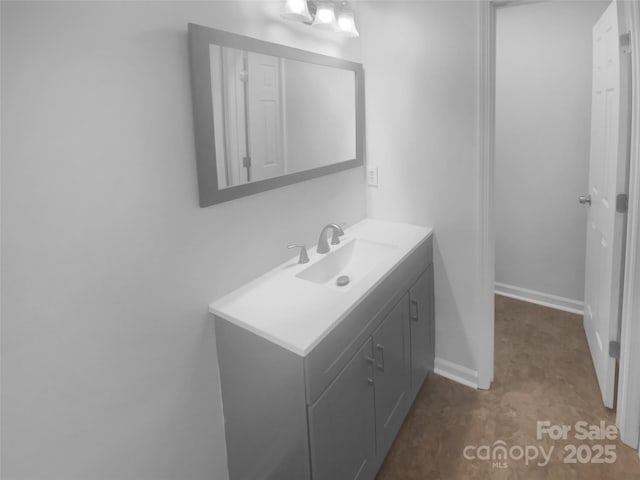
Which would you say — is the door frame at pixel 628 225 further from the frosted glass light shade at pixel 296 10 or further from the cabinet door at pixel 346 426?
the cabinet door at pixel 346 426

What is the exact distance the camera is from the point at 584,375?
95.6 inches

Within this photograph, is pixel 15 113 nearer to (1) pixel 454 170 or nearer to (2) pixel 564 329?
(1) pixel 454 170

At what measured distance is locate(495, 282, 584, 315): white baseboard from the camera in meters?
3.17

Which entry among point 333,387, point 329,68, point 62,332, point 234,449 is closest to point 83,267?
point 62,332

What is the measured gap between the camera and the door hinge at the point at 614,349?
2049 mm

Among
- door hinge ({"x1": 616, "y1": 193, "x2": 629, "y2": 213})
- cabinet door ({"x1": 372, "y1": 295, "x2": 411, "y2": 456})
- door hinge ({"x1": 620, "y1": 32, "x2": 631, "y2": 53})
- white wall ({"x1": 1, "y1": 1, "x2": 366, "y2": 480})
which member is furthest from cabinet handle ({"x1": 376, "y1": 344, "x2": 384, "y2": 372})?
door hinge ({"x1": 620, "y1": 32, "x2": 631, "y2": 53})

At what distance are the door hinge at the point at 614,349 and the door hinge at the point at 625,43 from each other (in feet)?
4.25

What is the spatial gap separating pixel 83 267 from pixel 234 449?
0.92 m

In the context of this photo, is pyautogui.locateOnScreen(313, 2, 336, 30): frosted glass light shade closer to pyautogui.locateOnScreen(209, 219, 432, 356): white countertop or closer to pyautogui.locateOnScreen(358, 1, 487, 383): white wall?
pyautogui.locateOnScreen(358, 1, 487, 383): white wall

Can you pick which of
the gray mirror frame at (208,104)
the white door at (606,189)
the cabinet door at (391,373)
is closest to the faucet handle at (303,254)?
the gray mirror frame at (208,104)

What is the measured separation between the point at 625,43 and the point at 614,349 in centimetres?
136

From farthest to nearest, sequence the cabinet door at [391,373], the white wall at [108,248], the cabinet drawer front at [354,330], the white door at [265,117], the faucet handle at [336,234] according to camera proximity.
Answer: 1. the faucet handle at [336,234]
2. the cabinet door at [391,373]
3. the white door at [265,117]
4. the cabinet drawer front at [354,330]
5. the white wall at [108,248]

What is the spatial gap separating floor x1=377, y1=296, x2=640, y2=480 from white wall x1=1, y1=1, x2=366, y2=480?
0.93 m

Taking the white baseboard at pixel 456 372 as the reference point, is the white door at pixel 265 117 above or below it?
above
